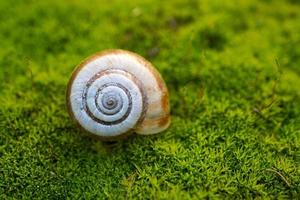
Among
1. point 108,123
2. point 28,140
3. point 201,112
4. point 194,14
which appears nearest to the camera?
point 108,123

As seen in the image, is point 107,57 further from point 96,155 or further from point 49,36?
point 49,36

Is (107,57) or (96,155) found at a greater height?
(107,57)

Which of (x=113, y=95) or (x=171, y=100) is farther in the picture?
(x=171, y=100)

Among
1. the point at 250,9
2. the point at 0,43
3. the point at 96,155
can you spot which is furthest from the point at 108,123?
the point at 250,9
